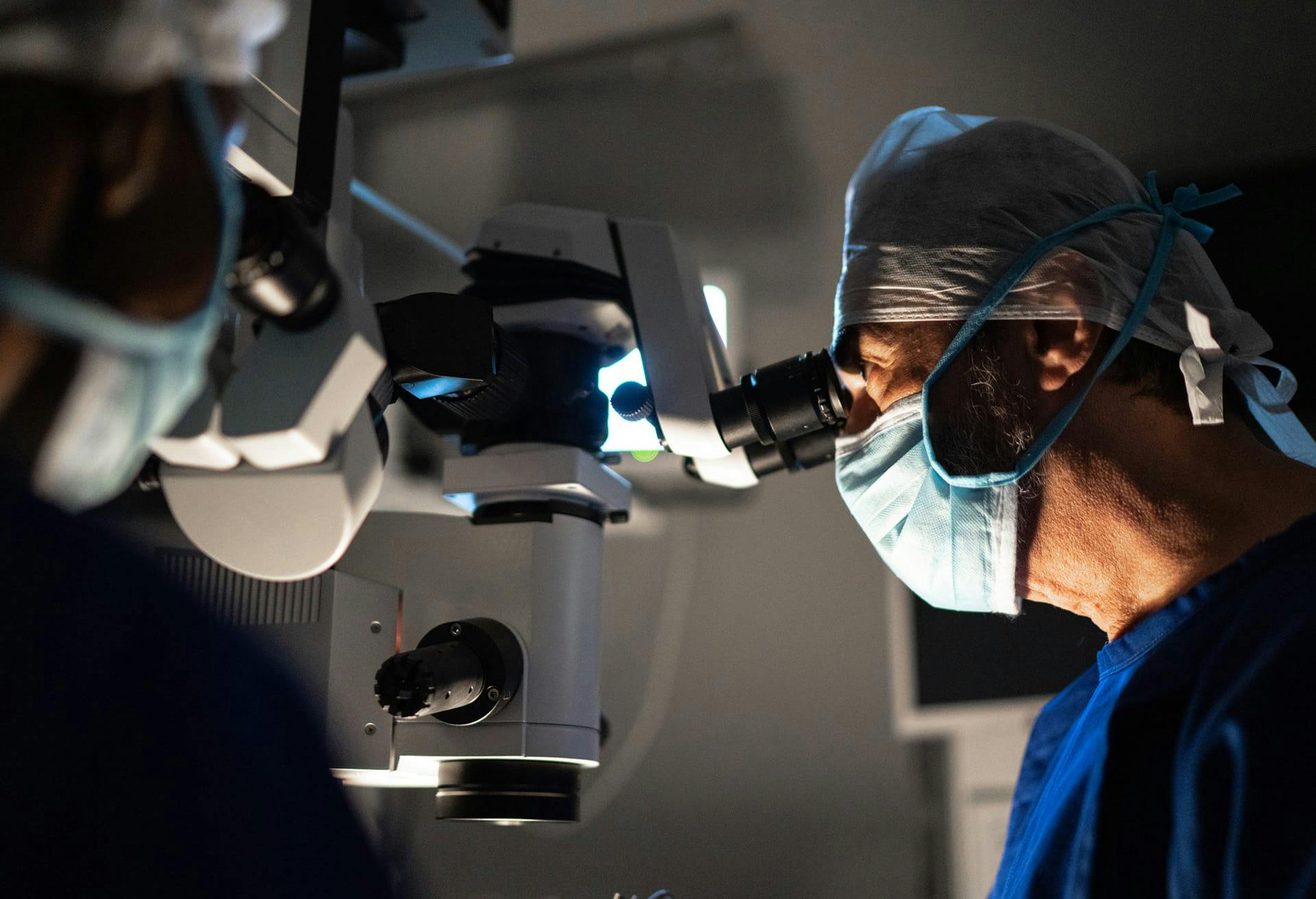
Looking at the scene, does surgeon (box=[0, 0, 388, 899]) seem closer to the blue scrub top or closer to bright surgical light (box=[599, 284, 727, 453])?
the blue scrub top

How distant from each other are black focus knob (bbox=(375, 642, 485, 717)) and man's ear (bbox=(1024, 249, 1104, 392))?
25.7 inches

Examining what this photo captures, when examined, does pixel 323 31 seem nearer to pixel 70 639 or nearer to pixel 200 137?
pixel 200 137

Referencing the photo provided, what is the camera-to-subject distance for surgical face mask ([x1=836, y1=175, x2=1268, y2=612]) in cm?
102

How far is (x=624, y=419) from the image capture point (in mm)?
1030

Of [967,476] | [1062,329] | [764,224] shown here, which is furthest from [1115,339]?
[764,224]

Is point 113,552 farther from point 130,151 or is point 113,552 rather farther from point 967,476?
point 967,476

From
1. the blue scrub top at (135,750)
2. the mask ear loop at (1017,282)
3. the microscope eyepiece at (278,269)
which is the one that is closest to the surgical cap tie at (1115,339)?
the mask ear loop at (1017,282)

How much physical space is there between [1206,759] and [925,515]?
0.42 metres

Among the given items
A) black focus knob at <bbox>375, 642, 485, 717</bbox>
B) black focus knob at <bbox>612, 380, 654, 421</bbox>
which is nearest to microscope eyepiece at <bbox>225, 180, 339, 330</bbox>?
black focus knob at <bbox>375, 642, 485, 717</bbox>

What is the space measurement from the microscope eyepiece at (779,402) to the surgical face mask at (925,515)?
12cm

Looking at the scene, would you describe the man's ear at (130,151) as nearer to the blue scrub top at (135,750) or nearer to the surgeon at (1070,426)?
the blue scrub top at (135,750)

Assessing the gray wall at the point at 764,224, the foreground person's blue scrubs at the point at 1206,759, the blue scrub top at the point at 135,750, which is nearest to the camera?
the blue scrub top at the point at 135,750

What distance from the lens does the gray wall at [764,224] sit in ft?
6.21

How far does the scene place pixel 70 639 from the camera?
0.35 m
